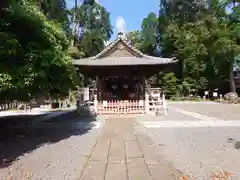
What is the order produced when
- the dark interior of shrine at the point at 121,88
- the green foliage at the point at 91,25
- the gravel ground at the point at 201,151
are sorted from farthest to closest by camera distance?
the green foliage at the point at 91,25 < the dark interior of shrine at the point at 121,88 < the gravel ground at the point at 201,151

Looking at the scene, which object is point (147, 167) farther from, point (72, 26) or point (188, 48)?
point (188, 48)

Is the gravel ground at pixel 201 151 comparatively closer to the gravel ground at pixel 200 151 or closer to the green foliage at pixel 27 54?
the gravel ground at pixel 200 151

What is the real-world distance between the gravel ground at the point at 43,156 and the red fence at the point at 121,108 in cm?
683

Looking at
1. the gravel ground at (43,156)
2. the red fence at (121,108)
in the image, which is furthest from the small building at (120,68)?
the gravel ground at (43,156)

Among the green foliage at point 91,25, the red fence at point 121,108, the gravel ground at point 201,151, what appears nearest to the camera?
the gravel ground at point 201,151

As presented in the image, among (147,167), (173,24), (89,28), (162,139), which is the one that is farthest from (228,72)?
(147,167)

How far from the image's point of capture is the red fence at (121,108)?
52.2 ft

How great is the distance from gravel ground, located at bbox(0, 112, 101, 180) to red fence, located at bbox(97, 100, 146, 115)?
6825mm

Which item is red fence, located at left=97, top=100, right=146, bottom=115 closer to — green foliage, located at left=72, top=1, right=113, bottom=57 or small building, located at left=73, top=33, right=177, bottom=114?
small building, located at left=73, top=33, right=177, bottom=114

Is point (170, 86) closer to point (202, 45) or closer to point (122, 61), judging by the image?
point (202, 45)

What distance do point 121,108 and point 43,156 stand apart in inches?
399

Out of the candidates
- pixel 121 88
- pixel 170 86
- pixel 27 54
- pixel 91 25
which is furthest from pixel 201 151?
pixel 91 25

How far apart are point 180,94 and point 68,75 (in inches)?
1326

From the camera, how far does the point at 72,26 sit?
34688 millimetres
